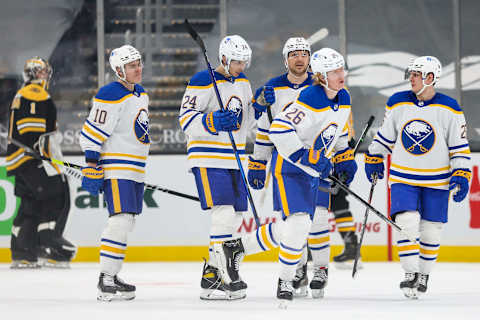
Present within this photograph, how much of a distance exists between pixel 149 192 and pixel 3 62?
1.91 meters

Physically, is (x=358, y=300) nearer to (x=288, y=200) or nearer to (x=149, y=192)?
(x=288, y=200)

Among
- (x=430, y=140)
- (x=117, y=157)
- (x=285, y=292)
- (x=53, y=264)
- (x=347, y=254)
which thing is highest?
(x=430, y=140)

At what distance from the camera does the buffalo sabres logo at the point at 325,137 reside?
4.64 meters

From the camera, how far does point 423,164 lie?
5.16 metres

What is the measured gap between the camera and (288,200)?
4.62 meters

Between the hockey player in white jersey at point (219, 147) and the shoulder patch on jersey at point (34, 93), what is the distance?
2.52 m

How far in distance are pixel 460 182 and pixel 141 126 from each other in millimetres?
1660

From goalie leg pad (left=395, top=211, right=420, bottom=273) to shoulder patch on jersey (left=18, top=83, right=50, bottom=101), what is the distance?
10.8 ft

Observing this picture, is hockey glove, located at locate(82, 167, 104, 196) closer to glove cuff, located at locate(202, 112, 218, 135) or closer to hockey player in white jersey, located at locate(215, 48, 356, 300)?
glove cuff, located at locate(202, 112, 218, 135)

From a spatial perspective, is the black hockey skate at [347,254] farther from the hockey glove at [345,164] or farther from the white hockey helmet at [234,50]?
the white hockey helmet at [234,50]

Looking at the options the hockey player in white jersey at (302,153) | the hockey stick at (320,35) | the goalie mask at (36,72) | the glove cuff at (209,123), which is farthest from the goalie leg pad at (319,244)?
the hockey stick at (320,35)

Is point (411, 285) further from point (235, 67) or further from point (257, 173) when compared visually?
point (235, 67)

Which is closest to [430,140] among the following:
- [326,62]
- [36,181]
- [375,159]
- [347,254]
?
[375,159]

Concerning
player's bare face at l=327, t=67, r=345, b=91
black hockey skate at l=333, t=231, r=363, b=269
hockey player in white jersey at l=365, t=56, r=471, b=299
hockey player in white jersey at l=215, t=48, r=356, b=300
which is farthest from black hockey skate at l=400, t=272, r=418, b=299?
black hockey skate at l=333, t=231, r=363, b=269
